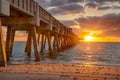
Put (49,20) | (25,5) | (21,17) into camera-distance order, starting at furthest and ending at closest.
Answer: (49,20) < (21,17) < (25,5)

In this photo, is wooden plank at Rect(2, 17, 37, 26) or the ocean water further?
the ocean water

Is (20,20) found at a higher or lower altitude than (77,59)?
higher

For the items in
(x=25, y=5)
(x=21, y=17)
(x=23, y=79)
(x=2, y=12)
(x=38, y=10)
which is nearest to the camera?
(x=23, y=79)

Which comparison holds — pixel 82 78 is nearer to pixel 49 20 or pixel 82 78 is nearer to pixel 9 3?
pixel 9 3

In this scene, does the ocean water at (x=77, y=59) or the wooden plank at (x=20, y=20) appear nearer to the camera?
the wooden plank at (x=20, y=20)

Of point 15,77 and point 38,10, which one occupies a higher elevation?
point 38,10

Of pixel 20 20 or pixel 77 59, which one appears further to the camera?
pixel 77 59

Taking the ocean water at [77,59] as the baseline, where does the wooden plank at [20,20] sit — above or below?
above

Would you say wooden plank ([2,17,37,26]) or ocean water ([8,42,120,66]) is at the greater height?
wooden plank ([2,17,37,26])

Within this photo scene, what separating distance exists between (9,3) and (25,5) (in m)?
4.00

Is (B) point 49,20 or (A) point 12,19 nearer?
(A) point 12,19

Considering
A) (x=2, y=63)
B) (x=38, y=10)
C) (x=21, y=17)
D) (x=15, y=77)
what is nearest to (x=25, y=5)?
(x=21, y=17)

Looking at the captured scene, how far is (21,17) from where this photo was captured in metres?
21.1

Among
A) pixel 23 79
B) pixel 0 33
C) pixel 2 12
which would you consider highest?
pixel 2 12
